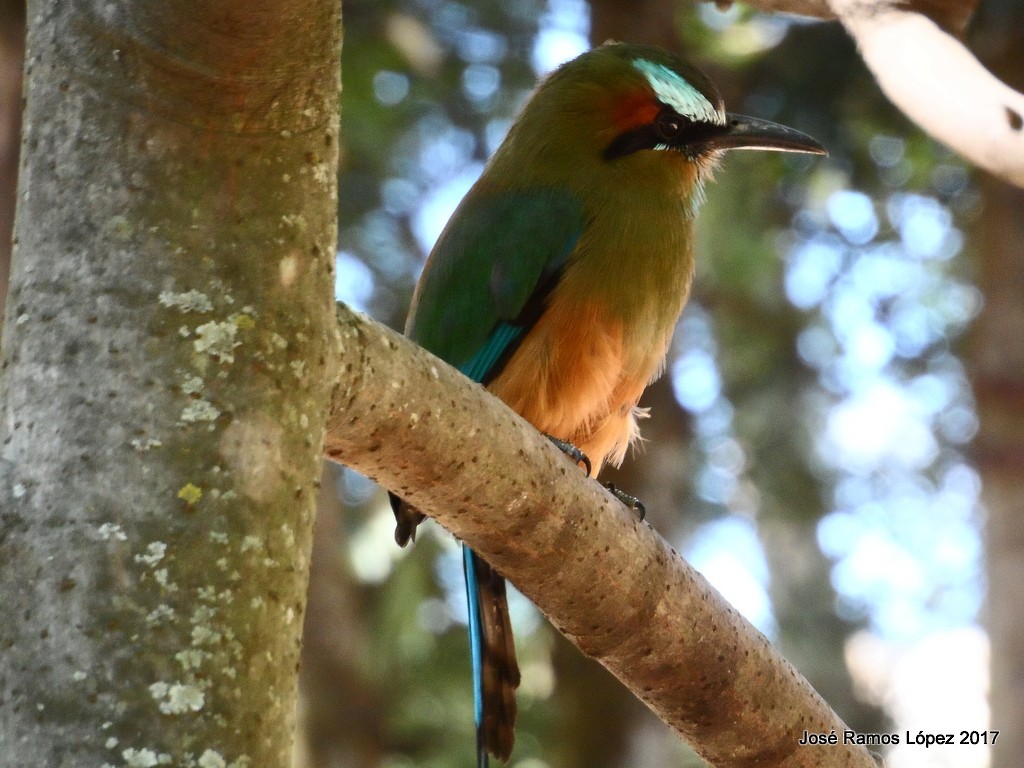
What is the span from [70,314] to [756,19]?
4.85 meters

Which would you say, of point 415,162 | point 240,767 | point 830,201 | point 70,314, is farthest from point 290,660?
point 830,201

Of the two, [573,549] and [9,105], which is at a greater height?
[9,105]

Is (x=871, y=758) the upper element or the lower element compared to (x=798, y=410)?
upper

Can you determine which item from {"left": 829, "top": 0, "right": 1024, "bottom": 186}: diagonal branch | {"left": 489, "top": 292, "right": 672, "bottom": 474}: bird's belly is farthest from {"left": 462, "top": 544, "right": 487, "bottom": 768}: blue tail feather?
{"left": 829, "top": 0, "right": 1024, "bottom": 186}: diagonal branch

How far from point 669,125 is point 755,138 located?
23cm

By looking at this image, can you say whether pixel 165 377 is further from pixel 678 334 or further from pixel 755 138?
pixel 678 334

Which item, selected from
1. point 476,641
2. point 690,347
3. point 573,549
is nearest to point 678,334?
point 690,347

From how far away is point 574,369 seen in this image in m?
3.01

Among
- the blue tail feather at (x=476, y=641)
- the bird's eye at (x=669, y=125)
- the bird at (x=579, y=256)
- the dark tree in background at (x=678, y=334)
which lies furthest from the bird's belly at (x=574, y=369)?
the dark tree in background at (x=678, y=334)

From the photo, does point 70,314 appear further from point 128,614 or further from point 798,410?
point 798,410

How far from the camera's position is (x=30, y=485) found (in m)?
1.20

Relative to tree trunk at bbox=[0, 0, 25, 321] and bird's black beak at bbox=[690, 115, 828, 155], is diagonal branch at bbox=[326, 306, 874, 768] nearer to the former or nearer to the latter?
bird's black beak at bbox=[690, 115, 828, 155]

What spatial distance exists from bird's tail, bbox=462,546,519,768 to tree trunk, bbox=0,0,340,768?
1342 mm

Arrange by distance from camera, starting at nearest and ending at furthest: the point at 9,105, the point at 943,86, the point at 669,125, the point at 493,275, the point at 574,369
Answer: the point at 943,86
the point at 574,369
the point at 493,275
the point at 669,125
the point at 9,105
